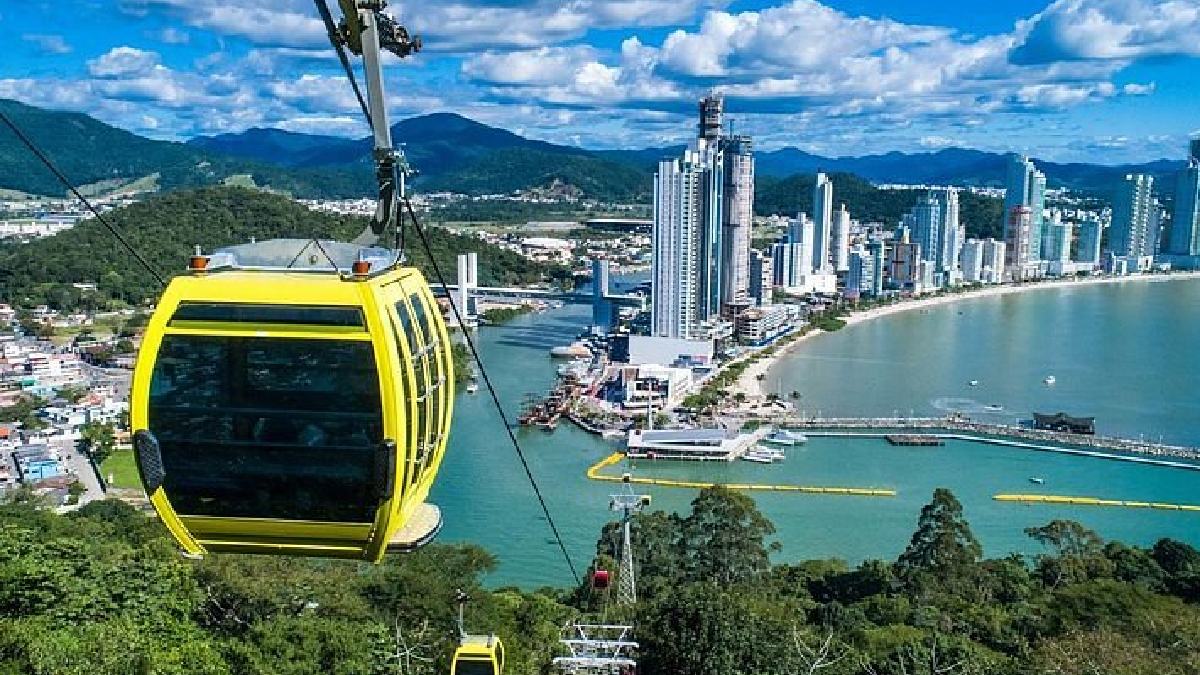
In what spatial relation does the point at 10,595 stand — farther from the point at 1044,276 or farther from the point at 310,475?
the point at 1044,276

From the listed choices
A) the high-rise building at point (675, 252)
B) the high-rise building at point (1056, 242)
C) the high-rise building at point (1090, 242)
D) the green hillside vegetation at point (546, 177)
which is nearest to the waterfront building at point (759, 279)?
the high-rise building at point (675, 252)

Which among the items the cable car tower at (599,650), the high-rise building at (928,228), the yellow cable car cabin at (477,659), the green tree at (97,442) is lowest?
the green tree at (97,442)

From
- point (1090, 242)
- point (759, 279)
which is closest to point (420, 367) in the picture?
point (759, 279)

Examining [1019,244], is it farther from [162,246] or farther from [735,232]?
[162,246]

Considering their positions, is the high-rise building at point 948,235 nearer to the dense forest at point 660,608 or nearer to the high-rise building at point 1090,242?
the high-rise building at point 1090,242

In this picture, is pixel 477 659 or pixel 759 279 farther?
pixel 759 279

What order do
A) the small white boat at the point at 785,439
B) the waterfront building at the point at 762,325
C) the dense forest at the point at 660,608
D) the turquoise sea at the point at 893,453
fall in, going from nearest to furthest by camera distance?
the dense forest at the point at 660,608 < the turquoise sea at the point at 893,453 < the small white boat at the point at 785,439 < the waterfront building at the point at 762,325
